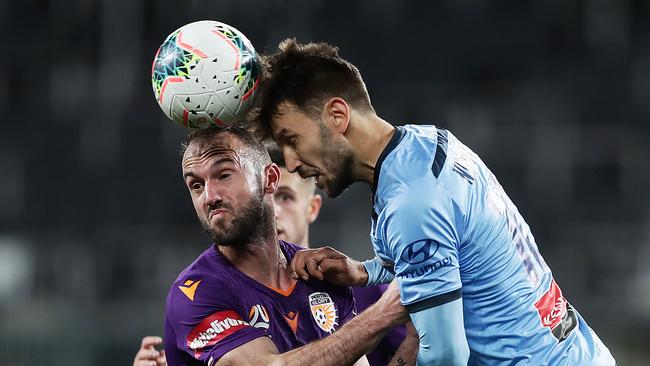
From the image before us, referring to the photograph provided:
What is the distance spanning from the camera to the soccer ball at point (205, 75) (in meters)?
4.50

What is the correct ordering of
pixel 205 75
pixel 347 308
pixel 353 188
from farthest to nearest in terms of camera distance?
pixel 353 188, pixel 347 308, pixel 205 75

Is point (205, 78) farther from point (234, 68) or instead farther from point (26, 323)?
point (26, 323)

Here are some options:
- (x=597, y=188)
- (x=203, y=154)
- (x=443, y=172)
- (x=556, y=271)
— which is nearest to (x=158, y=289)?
(x=556, y=271)

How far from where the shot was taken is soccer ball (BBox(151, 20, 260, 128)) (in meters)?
4.50

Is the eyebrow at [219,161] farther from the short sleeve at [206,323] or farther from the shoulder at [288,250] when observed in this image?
the shoulder at [288,250]

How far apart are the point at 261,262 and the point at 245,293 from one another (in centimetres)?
22

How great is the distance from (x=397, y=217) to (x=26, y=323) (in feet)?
28.8

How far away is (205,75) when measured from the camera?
177 inches

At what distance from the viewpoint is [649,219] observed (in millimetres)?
13320

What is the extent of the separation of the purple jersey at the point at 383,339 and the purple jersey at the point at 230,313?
34 cm

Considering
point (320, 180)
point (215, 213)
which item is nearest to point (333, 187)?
point (320, 180)

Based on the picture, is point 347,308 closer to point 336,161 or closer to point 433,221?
point 336,161

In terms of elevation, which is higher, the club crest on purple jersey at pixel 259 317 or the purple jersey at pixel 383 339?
the club crest on purple jersey at pixel 259 317

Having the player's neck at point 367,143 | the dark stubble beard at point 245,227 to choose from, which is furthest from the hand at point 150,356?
the player's neck at point 367,143
